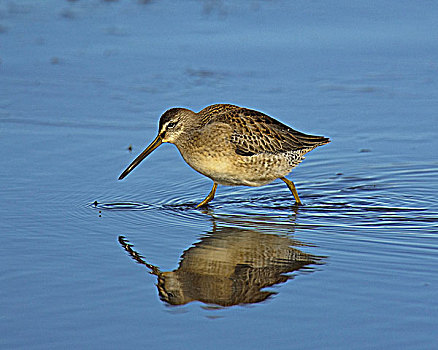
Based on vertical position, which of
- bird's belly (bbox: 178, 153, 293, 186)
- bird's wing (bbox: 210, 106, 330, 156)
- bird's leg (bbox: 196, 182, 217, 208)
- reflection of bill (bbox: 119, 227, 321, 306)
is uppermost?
bird's wing (bbox: 210, 106, 330, 156)

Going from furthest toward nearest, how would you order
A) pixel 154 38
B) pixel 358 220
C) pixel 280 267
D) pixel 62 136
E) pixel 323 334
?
pixel 154 38, pixel 62 136, pixel 358 220, pixel 280 267, pixel 323 334

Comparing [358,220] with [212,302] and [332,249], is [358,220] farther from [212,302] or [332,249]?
[212,302]

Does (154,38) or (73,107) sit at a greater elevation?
(154,38)

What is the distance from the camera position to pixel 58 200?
6.36 meters

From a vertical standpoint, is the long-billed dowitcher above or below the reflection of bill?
above

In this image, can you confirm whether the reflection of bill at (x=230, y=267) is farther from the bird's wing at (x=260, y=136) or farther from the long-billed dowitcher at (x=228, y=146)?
the bird's wing at (x=260, y=136)

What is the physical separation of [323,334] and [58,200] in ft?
9.30

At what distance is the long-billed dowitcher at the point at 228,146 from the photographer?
663 centimetres

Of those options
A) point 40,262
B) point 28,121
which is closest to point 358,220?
point 40,262

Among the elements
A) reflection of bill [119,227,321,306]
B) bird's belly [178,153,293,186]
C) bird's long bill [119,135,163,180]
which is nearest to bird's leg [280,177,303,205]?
bird's belly [178,153,293,186]

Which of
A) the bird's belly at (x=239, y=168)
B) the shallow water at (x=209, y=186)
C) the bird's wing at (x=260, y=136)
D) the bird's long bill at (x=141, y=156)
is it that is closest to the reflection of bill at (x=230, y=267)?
the shallow water at (x=209, y=186)

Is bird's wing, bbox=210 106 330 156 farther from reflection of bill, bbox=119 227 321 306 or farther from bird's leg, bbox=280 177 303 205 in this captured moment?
reflection of bill, bbox=119 227 321 306

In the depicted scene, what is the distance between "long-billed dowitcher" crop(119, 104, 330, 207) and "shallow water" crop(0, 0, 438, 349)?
0.20 m

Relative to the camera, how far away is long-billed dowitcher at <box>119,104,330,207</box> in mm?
6633
